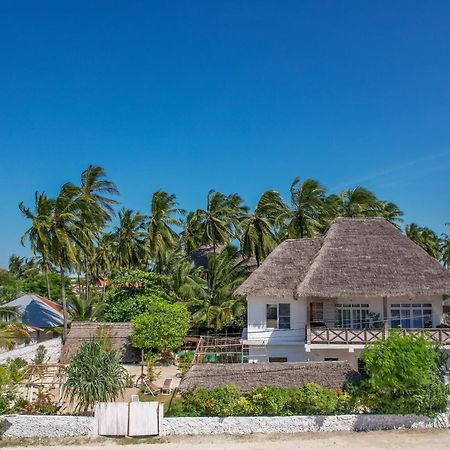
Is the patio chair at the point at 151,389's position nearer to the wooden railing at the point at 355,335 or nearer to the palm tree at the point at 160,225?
the wooden railing at the point at 355,335

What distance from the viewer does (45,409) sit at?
17250mm

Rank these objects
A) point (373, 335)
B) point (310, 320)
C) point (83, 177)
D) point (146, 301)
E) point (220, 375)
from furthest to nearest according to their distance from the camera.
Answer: point (83, 177), point (146, 301), point (310, 320), point (373, 335), point (220, 375)

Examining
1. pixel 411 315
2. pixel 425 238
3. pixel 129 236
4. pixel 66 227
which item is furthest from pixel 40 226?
pixel 425 238

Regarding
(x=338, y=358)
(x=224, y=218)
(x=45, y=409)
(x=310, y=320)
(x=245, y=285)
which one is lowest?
(x=45, y=409)

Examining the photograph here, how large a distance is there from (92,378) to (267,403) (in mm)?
6071

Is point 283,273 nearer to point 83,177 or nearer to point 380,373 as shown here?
point 380,373

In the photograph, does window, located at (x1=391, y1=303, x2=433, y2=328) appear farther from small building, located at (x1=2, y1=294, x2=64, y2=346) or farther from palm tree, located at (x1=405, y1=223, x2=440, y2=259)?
palm tree, located at (x1=405, y1=223, x2=440, y2=259)

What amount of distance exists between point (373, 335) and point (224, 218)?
20670 millimetres

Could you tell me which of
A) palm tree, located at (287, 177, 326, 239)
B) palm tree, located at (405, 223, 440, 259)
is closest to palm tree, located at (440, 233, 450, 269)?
palm tree, located at (405, 223, 440, 259)

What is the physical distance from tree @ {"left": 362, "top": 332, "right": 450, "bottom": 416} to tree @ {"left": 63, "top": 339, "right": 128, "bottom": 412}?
8.84 meters

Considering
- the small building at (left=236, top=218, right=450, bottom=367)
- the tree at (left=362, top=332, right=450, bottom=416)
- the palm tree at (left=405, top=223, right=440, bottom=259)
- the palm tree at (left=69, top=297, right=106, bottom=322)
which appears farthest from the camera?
the palm tree at (left=405, top=223, right=440, bottom=259)

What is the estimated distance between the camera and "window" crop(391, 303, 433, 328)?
78.1 ft

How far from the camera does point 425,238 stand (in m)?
61.9

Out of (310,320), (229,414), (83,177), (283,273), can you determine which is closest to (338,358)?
(310,320)
